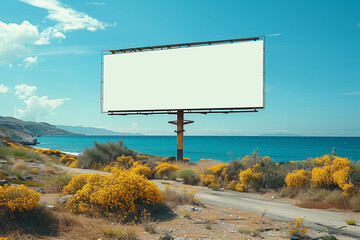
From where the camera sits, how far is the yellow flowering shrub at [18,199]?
18.3 feet

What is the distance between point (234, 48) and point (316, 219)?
13906 millimetres

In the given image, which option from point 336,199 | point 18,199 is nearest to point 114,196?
point 18,199

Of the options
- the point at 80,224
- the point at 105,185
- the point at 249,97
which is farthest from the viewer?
the point at 249,97

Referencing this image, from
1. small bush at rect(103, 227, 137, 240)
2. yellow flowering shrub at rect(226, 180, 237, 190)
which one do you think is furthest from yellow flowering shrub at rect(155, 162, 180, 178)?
small bush at rect(103, 227, 137, 240)

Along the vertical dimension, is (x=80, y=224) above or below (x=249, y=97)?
below

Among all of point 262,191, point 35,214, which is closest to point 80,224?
point 35,214

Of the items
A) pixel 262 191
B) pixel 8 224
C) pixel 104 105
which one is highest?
pixel 104 105

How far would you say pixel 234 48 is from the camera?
744 inches

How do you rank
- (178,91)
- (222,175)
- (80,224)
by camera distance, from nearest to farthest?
(80,224) < (222,175) < (178,91)

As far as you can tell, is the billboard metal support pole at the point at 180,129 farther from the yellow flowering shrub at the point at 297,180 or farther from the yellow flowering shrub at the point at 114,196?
the yellow flowering shrub at the point at 114,196

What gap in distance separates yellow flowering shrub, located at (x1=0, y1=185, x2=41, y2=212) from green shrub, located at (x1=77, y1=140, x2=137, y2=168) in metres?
13.3

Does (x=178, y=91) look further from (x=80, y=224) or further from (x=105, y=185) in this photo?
(x=80, y=224)

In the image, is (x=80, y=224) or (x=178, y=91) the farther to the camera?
(x=178, y=91)

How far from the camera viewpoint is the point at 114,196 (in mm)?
6934
